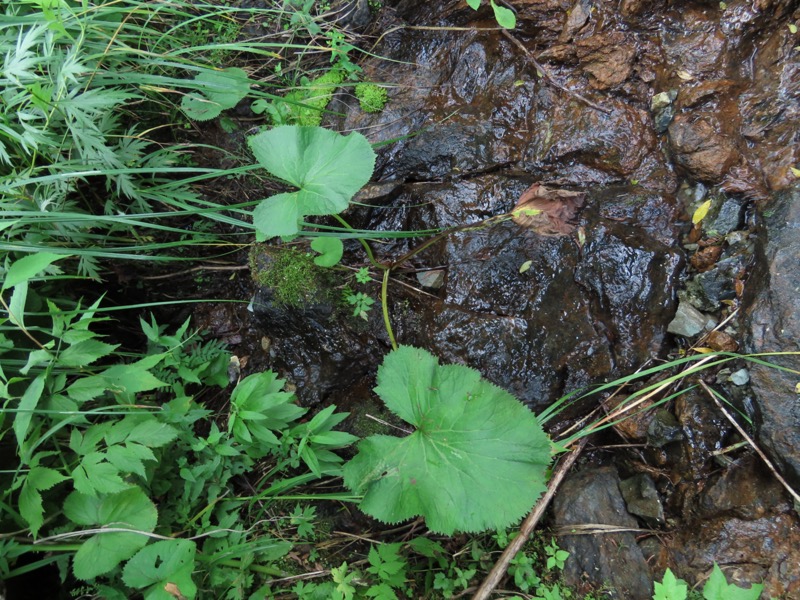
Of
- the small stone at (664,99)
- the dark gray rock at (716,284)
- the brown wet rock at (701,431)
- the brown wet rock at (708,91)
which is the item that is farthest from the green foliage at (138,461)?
the brown wet rock at (708,91)

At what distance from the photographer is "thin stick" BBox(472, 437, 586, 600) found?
7.13ft

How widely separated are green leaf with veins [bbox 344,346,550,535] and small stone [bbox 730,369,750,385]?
1007mm

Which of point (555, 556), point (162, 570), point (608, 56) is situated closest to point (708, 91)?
point (608, 56)

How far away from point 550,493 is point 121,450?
6.11ft

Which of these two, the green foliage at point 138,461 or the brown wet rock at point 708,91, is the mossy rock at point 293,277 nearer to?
the green foliage at point 138,461

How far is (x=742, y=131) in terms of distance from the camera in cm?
243

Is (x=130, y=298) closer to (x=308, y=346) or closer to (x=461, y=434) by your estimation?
(x=308, y=346)

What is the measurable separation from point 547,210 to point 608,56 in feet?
2.86

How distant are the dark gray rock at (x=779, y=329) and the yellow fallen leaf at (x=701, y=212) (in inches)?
10.1

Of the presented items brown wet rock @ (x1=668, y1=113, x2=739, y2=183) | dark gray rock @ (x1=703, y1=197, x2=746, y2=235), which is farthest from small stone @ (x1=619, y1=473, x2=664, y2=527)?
brown wet rock @ (x1=668, y1=113, x2=739, y2=183)

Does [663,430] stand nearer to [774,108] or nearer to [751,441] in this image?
[751,441]

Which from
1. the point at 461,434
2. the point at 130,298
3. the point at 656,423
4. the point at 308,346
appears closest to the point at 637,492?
the point at 656,423

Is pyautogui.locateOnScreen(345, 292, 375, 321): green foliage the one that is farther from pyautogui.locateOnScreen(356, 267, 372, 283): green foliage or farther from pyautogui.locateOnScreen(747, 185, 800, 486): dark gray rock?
pyautogui.locateOnScreen(747, 185, 800, 486): dark gray rock

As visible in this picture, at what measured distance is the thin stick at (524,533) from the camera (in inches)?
85.6
